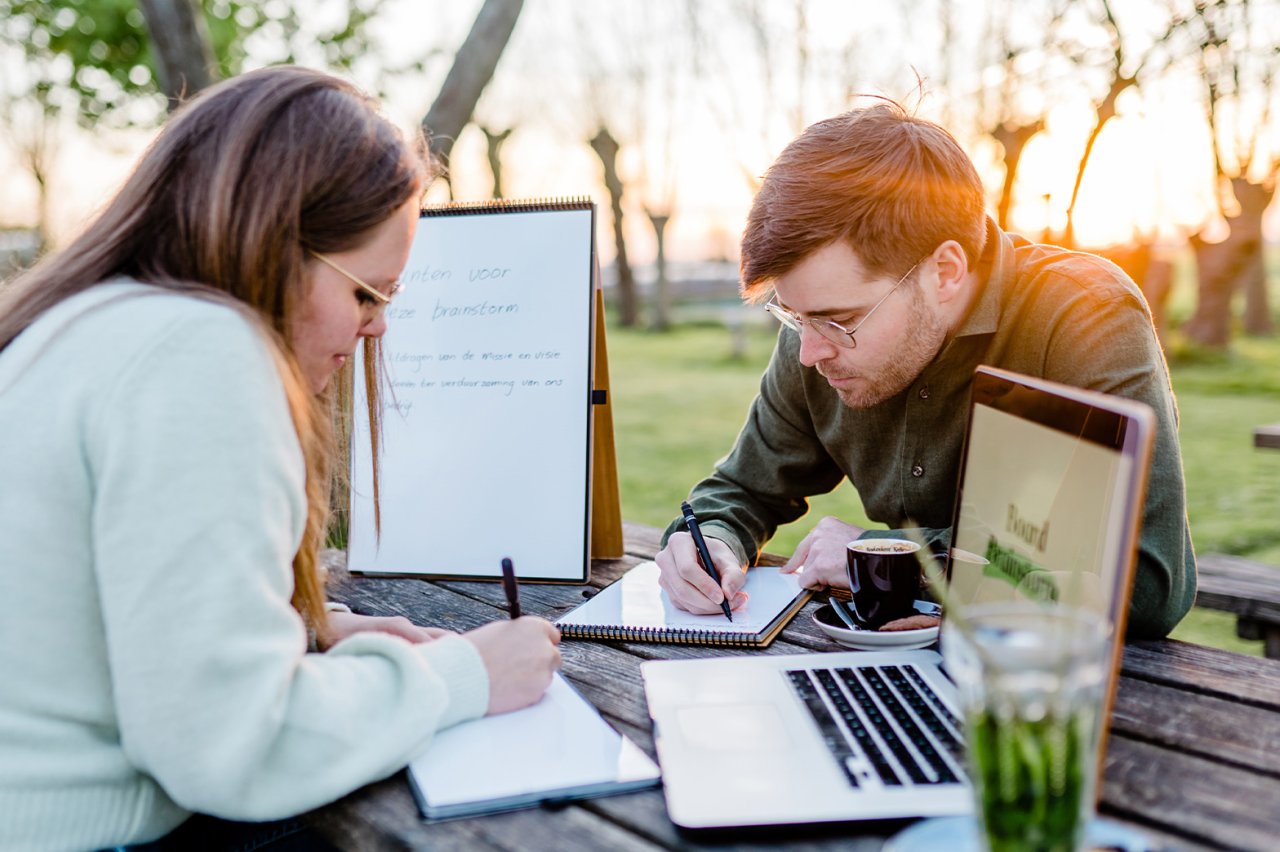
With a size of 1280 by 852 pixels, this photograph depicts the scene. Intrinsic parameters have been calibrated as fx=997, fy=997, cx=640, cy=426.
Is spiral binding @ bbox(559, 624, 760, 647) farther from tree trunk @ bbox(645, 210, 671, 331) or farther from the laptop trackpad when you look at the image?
tree trunk @ bbox(645, 210, 671, 331)

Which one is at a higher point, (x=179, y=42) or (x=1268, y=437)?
(x=179, y=42)

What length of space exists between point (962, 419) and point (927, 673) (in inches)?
35.0

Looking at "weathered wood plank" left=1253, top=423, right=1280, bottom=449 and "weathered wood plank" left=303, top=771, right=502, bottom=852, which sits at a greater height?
"weathered wood plank" left=303, top=771, right=502, bottom=852

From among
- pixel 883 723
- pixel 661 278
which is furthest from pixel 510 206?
pixel 661 278

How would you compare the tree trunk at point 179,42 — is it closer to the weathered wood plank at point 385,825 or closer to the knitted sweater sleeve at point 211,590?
the knitted sweater sleeve at point 211,590

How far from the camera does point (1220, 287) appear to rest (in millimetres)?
10742

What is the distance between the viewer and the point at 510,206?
226 centimetres

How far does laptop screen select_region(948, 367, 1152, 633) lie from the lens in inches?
37.3

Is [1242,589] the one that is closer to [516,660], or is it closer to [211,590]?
[516,660]

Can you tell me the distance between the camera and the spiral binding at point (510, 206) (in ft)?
7.23

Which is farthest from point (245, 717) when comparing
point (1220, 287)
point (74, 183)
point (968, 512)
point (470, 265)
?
point (74, 183)

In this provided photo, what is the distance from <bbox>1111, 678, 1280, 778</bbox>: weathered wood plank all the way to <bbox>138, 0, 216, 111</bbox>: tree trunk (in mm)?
3672

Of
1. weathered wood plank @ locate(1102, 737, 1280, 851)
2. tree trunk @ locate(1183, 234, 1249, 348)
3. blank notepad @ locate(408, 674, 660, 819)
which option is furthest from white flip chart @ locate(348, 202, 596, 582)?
tree trunk @ locate(1183, 234, 1249, 348)

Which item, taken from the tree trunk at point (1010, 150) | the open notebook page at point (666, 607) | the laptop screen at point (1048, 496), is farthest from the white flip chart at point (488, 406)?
the tree trunk at point (1010, 150)
